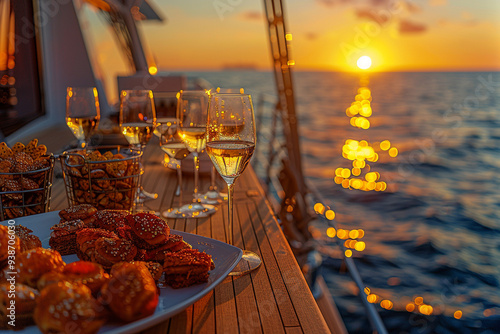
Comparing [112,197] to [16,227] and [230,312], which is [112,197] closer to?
[16,227]

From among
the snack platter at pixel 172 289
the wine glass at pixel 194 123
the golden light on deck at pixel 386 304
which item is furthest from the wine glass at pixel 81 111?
the golden light on deck at pixel 386 304

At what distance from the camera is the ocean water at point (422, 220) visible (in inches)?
226

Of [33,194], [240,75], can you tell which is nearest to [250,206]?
[33,194]

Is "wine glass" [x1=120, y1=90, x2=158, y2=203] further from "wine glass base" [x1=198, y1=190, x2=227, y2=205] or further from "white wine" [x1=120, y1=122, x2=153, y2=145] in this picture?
"wine glass base" [x1=198, y1=190, x2=227, y2=205]

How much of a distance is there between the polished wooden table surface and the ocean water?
1146 millimetres

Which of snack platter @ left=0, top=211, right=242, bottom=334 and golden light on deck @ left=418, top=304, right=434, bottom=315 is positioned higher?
snack platter @ left=0, top=211, right=242, bottom=334

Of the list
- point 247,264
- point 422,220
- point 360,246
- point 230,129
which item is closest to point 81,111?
point 230,129

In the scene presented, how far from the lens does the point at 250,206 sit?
4.85 feet

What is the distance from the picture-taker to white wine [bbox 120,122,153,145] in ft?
4.99

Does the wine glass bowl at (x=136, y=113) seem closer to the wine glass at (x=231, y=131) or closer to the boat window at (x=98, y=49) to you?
the wine glass at (x=231, y=131)

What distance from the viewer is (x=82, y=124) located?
5.15 feet

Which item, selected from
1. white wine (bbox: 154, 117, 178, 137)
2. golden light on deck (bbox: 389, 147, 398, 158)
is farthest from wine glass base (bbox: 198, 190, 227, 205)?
golden light on deck (bbox: 389, 147, 398, 158)

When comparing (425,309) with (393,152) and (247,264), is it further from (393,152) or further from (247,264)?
(393,152)

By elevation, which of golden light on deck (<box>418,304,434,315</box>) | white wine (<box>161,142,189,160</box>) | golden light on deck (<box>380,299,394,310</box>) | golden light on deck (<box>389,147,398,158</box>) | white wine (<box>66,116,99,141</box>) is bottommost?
golden light on deck (<box>418,304,434,315</box>)
